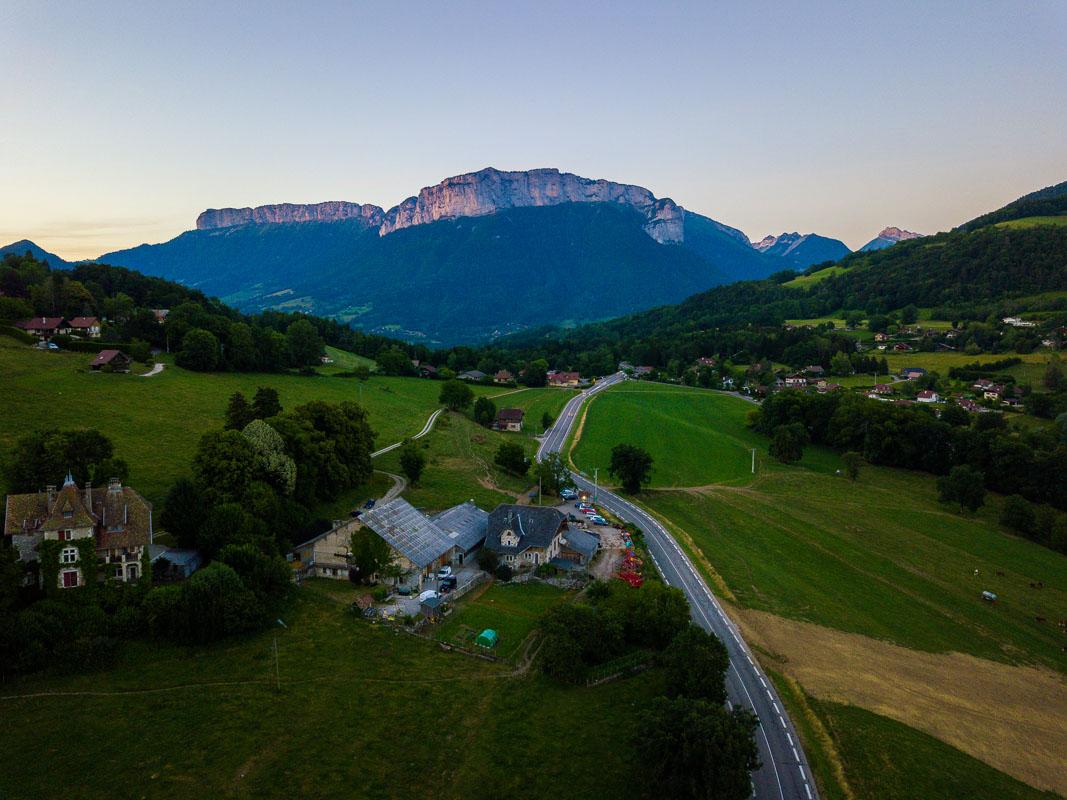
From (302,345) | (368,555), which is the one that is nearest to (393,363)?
(302,345)

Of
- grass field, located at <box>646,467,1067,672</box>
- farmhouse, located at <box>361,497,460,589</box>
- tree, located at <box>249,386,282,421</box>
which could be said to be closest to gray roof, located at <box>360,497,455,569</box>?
farmhouse, located at <box>361,497,460,589</box>

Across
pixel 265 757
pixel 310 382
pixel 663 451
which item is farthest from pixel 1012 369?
pixel 265 757

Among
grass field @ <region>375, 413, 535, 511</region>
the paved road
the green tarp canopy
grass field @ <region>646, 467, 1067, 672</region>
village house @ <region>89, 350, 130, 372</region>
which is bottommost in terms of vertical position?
grass field @ <region>646, 467, 1067, 672</region>

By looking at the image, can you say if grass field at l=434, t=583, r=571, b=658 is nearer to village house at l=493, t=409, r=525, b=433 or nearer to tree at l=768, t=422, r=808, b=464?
village house at l=493, t=409, r=525, b=433

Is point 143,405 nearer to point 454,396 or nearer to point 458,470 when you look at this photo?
point 458,470

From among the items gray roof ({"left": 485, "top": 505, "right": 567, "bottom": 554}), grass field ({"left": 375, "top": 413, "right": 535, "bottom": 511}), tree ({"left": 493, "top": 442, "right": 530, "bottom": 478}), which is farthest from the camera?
tree ({"left": 493, "top": 442, "right": 530, "bottom": 478})

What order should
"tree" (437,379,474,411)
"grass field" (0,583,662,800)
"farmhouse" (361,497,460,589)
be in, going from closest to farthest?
"grass field" (0,583,662,800) < "farmhouse" (361,497,460,589) < "tree" (437,379,474,411)
